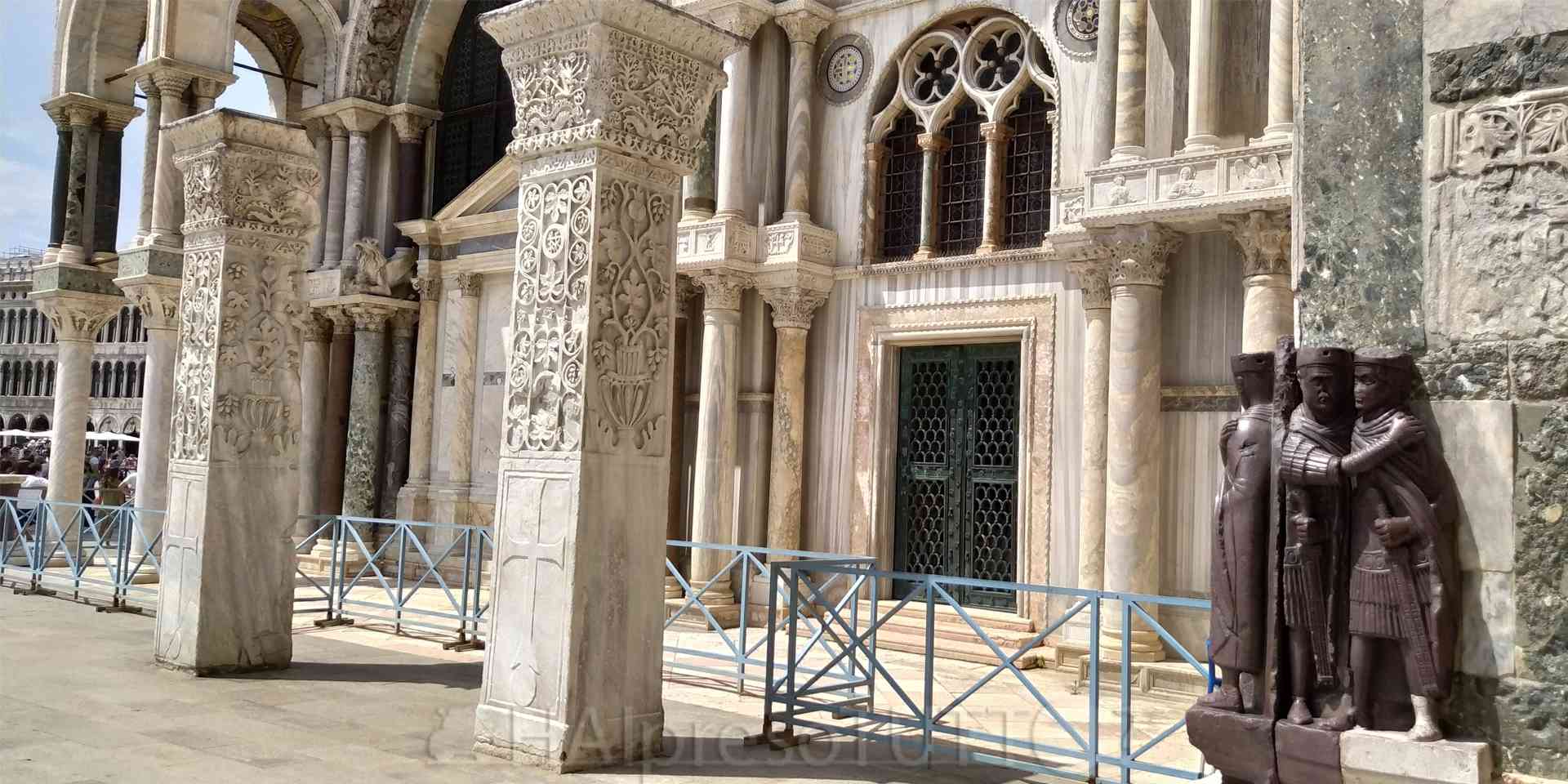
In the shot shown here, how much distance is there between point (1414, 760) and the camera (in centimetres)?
357

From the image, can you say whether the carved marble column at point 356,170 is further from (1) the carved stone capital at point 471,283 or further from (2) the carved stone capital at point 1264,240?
(2) the carved stone capital at point 1264,240

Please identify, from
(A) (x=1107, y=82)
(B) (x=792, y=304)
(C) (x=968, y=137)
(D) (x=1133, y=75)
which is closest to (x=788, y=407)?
(B) (x=792, y=304)

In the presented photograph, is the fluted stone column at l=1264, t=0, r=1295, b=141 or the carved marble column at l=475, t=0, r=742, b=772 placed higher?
the fluted stone column at l=1264, t=0, r=1295, b=141

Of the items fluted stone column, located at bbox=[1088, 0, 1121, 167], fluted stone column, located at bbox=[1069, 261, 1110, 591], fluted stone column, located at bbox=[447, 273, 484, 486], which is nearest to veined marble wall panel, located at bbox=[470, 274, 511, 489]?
fluted stone column, located at bbox=[447, 273, 484, 486]

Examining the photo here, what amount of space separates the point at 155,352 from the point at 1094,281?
10.9 metres

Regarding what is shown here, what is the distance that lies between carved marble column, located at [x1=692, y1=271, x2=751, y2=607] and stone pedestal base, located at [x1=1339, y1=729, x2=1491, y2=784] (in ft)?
28.5

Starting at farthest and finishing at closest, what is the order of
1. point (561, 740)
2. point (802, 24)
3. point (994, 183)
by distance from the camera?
point (802, 24) < point (994, 183) < point (561, 740)

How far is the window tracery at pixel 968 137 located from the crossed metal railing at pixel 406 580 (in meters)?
4.88

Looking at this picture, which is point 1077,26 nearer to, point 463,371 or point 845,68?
point 845,68

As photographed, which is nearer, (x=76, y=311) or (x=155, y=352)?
(x=155, y=352)

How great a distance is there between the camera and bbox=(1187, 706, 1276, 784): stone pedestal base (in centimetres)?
387

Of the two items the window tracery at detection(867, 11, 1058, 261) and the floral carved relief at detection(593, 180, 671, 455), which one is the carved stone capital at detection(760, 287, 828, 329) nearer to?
the window tracery at detection(867, 11, 1058, 261)

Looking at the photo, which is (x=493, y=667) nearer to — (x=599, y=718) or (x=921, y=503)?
(x=599, y=718)

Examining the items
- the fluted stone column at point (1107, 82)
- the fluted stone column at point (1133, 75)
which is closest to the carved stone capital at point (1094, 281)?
the fluted stone column at point (1107, 82)
